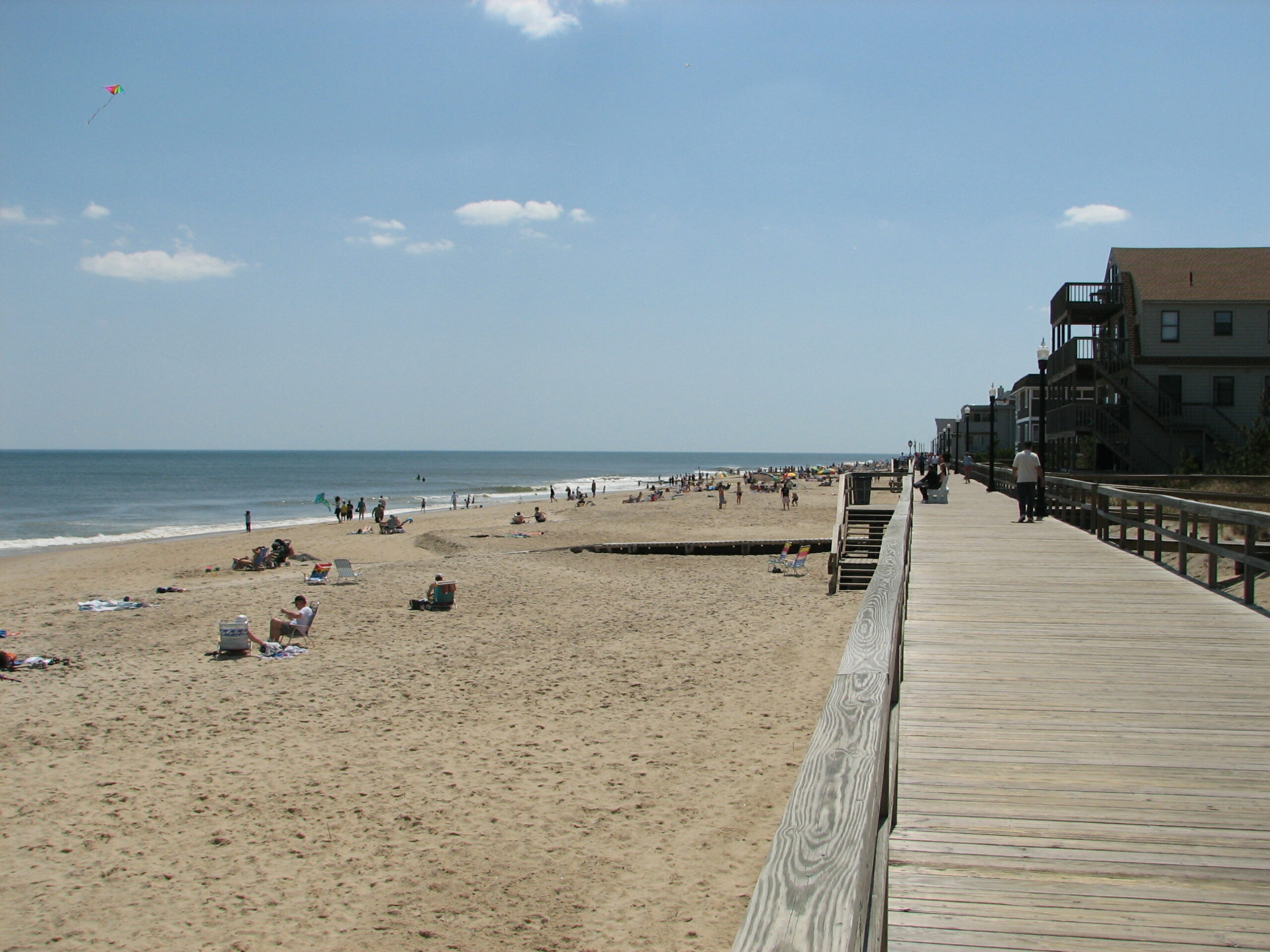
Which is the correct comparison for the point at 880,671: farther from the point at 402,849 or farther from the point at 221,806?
the point at 221,806

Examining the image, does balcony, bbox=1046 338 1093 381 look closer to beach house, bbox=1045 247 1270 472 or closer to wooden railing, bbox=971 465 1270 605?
beach house, bbox=1045 247 1270 472

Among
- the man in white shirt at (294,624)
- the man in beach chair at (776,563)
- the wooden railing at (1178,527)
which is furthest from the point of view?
the man in beach chair at (776,563)

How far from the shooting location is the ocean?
46594 mm

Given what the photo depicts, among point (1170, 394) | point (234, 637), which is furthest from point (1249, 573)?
point (1170, 394)

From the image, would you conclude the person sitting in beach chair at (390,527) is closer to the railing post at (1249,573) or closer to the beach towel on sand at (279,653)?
the beach towel on sand at (279,653)

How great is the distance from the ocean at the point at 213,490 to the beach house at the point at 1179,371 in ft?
124

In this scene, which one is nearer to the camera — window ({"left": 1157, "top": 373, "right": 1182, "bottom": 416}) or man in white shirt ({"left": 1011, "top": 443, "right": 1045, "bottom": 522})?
man in white shirt ({"left": 1011, "top": 443, "right": 1045, "bottom": 522})

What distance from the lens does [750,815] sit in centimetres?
788

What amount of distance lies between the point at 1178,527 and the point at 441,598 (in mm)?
13447

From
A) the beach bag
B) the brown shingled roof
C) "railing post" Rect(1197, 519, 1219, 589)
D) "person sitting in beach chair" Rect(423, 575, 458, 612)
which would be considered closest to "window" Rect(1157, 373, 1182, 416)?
the brown shingled roof

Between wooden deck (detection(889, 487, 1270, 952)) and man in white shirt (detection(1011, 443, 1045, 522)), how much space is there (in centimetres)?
754

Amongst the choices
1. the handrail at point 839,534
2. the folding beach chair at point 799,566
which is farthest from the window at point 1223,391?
the folding beach chair at point 799,566

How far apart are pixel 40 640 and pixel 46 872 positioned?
415 inches

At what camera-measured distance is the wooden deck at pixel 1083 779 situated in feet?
9.83
